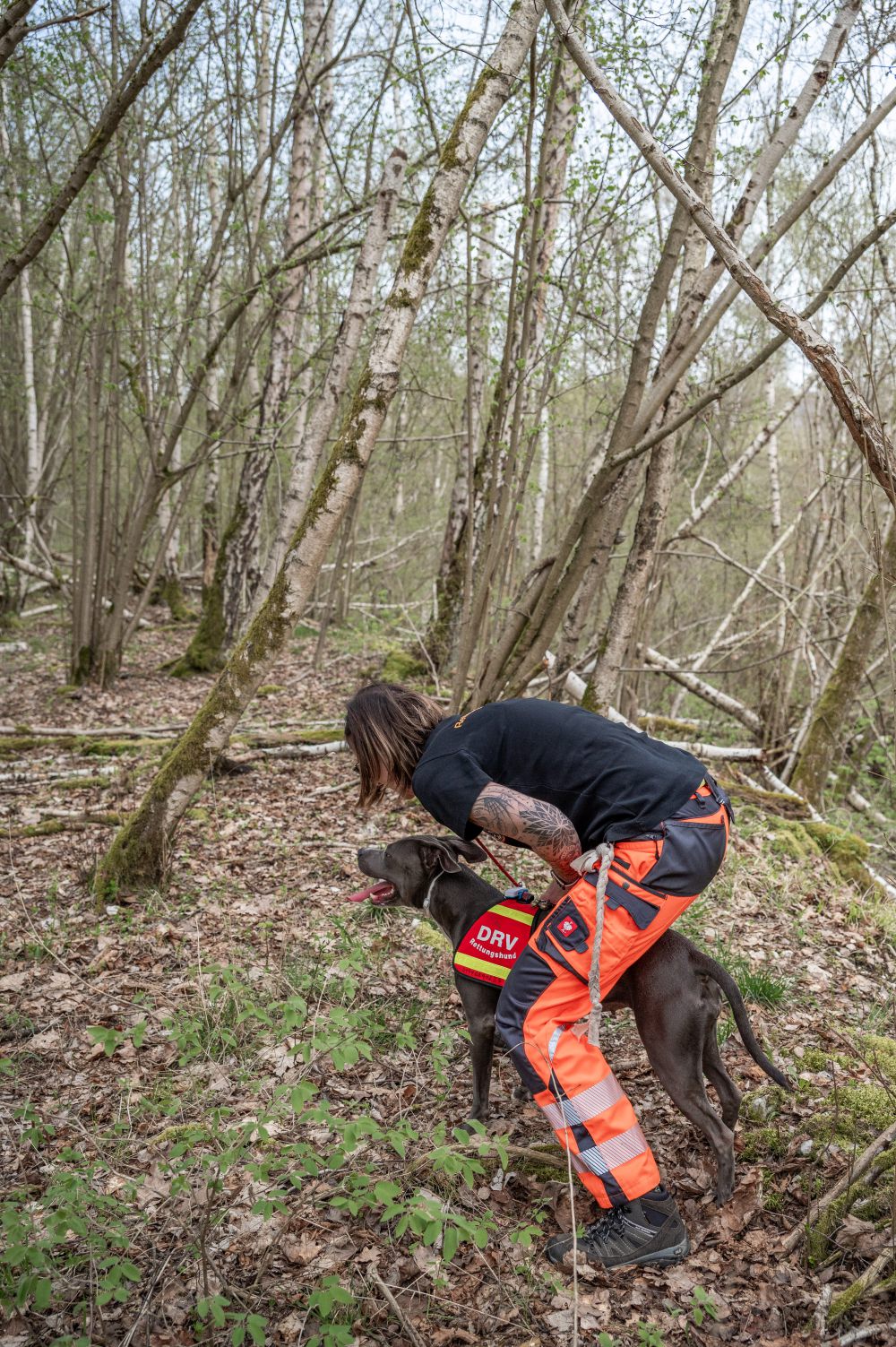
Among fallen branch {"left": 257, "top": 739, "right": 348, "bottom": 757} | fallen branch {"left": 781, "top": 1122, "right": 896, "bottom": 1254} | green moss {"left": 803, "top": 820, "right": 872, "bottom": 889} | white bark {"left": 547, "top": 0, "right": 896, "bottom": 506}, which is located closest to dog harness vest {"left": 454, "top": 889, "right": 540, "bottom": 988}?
fallen branch {"left": 781, "top": 1122, "right": 896, "bottom": 1254}

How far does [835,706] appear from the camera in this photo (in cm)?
821

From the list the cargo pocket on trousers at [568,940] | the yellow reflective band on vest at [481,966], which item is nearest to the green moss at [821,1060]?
the yellow reflective band on vest at [481,966]

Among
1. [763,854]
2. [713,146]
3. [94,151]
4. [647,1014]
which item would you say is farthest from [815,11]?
[647,1014]

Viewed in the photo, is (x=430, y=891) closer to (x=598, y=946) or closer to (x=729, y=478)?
(x=598, y=946)

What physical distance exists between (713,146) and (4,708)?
9019 millimetres

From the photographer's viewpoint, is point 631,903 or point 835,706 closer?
point 631,903

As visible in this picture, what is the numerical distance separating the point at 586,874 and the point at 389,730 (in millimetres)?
860

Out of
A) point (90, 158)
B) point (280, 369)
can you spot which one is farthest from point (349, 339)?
point (280, 369)

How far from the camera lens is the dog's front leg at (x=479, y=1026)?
10.8 feet

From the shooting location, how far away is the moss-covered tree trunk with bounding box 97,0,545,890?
5023 mm

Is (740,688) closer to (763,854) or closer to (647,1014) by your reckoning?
(763,854)

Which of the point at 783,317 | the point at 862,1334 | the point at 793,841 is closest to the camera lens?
the point at 862,1334

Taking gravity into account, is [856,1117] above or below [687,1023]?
below

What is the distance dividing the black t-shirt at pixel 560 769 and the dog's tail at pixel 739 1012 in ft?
1.89
